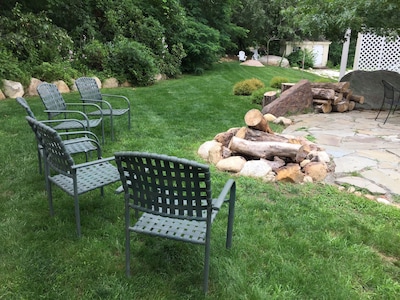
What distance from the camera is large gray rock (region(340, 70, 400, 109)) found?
694 cm

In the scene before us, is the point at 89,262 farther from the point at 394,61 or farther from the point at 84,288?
the point at 394,61

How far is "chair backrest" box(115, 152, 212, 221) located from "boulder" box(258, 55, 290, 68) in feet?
58.4

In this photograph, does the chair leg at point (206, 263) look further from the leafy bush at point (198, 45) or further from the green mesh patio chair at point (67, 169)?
the leafy bush at point (198, 45)

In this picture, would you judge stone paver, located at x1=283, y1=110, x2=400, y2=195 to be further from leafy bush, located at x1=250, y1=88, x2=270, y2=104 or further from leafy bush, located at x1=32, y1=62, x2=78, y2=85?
leafy bush, located at x1=32, y1=62, x2=78, y2=85

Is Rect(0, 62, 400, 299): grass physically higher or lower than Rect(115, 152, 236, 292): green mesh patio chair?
lower

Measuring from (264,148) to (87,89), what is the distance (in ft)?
8.33

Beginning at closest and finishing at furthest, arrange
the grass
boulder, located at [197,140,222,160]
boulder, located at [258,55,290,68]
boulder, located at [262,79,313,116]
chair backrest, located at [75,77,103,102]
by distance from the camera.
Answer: the grass
boulder, located at [197,140,222,160]
chair backrest, located at [75,77,103,102]
boulder, located at [262,79,313,116]
boulder, located at [258,55,290,68]

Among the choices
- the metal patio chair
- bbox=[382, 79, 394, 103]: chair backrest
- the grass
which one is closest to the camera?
the grass

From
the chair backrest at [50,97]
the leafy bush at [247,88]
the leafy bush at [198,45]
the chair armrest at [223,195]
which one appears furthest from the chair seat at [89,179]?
the leafy bush at [198,45]

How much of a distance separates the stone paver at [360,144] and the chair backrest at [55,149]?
93.9 inches

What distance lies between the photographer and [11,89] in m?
6.19

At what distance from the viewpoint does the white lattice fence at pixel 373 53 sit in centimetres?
1018

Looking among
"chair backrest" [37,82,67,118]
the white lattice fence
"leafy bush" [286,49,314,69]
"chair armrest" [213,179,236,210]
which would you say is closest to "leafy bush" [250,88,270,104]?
"chair backrest" [37,82,67,118]

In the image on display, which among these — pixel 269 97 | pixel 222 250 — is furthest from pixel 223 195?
pixel 269 97
